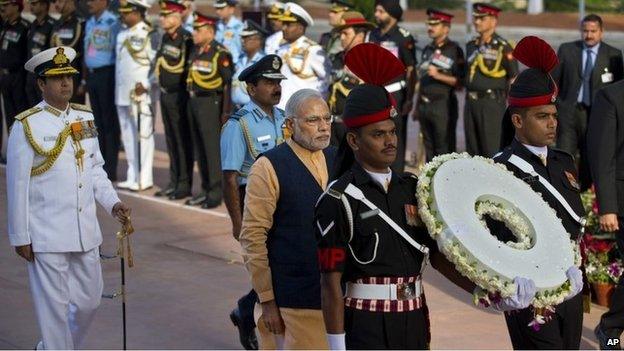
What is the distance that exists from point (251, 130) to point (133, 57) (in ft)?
25.1

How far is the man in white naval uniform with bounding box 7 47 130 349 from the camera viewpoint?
8586 mm

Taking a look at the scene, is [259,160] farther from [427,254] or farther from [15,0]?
[15,0]

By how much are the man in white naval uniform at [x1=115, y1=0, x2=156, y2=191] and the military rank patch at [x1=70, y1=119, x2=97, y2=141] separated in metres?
7.12

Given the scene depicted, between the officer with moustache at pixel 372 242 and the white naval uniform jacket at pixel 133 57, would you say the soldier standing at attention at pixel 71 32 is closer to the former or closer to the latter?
the white naval uniform jacket at pixel 133 57

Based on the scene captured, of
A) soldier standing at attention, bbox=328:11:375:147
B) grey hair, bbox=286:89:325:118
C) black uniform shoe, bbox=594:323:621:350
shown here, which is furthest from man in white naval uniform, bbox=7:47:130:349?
soldier standing at attention, bbox=328:11:375:147

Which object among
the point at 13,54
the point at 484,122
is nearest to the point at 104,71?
the point at 13,54

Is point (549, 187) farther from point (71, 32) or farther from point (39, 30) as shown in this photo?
point (39, 30)

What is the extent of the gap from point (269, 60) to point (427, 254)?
2827 millimetres

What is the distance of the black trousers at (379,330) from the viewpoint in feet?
20.8

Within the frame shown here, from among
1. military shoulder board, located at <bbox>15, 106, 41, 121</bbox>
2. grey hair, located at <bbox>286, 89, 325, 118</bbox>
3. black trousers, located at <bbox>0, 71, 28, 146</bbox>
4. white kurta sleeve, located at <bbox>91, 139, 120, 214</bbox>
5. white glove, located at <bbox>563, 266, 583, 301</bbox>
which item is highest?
grey hair, located at <bbox>286, 89, 325, 118</bbox>

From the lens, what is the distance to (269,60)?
8898 millimetres

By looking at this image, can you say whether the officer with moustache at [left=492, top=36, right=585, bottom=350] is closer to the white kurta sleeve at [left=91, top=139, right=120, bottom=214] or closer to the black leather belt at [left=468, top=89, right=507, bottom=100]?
the white kurta sleeve at [left=91, top=139, right=120, bottom=214]

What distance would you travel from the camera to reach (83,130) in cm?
879

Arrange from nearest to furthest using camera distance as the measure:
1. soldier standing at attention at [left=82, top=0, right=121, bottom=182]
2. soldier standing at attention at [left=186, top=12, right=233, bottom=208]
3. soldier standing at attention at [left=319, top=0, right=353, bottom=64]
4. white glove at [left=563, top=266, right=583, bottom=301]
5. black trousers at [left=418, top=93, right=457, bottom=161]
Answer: white glove at [left=563, top=266, right=583, bottom=301]
soldier standing at attention at [left=186, top=12, right=233, bottom=208]
soldier standing at attention at [left=319, top=0, right=353, bottom=64]
black trousers at [left=418, top=93, right=457, bottom=161]
soldier standing at attention at [left=82, top=0, right=121, bottom=182]
